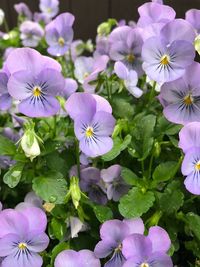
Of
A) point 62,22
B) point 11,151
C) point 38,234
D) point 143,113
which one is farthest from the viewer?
point 62,22

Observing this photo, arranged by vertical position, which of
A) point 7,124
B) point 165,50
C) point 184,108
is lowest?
point 7,124

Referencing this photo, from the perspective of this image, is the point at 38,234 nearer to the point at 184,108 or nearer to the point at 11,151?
the point at 11,151

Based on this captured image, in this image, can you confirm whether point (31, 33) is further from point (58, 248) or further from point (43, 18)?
point (58, 248)

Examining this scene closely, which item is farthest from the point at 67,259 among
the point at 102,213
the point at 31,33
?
the point at 31,33

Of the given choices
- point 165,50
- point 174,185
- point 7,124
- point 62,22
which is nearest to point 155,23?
point 165,50

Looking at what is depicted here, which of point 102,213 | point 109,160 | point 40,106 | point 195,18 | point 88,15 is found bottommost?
point 88,15

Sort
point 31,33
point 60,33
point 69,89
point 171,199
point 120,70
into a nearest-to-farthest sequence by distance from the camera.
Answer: point 171,199
point 120,70
point 69,89
point 60,33
point 31,33

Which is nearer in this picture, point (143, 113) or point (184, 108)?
point (184, 108)
